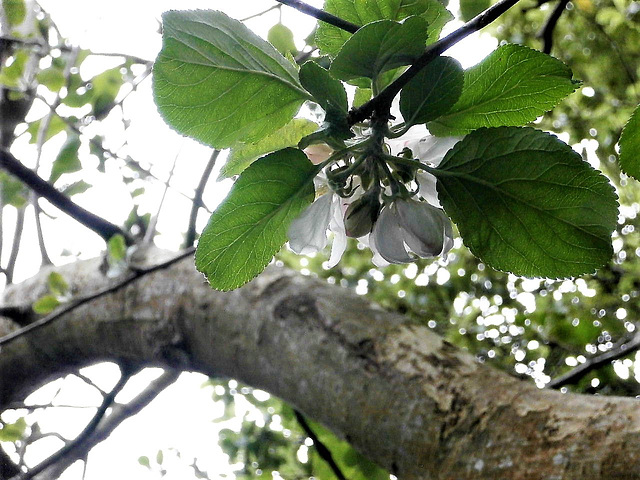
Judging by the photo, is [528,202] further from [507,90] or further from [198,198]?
[198,198]

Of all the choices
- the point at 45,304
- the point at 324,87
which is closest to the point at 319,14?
the point at 324,87

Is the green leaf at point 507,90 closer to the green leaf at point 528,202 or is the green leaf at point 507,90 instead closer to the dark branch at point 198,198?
the green leaf at point 528,202

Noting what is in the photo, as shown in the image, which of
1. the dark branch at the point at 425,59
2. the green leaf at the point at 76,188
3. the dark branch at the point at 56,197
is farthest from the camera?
the green leaf at the point at 76,188

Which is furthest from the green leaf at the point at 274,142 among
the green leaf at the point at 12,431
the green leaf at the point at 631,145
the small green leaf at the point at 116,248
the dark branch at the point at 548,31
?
the green leaf at the point at 12,431

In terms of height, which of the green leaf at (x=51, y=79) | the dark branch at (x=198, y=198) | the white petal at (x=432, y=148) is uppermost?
the green leaf at (x=51, y=79)

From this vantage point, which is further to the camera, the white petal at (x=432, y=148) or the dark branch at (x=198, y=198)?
the dark branch at (x=198, y=198)

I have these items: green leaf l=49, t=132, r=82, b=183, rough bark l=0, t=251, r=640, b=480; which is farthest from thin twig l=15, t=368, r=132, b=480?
green leaf l=49, t=132, r=82, b=183

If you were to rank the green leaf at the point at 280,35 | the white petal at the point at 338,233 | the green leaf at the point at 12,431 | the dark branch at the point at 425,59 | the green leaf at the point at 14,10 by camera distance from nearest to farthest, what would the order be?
the dark branch at the point at 425,59 < the white petal at the point at 338,233 < the green leaf at the point at 280,35 < the green leaf at the point at 14,10 < the green leaf at the point at 12,431

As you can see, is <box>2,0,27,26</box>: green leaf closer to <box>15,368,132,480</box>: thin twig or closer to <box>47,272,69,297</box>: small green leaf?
<box>47,272,69,297</box>: small green leaf
